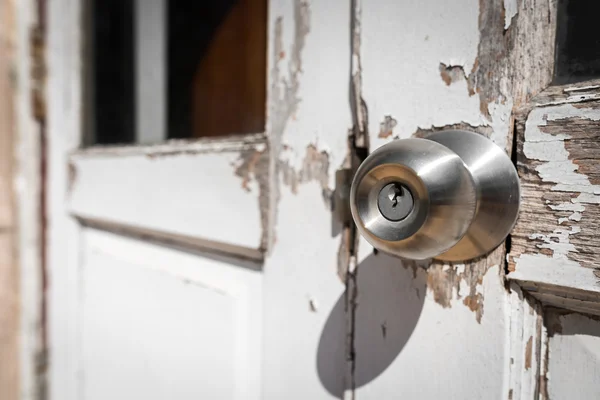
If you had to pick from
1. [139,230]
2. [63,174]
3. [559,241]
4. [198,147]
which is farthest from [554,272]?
[63,174]

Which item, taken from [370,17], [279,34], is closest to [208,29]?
[279,34]

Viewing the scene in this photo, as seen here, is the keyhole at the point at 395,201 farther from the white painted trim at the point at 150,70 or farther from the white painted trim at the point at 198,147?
the white painted trim at the point at 150,70

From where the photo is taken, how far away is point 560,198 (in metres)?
0.24

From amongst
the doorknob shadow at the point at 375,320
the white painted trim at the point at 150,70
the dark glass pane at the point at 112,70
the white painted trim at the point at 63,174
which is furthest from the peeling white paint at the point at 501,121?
the white painted trim at the point at 63,174

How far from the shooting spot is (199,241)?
0.50 meters

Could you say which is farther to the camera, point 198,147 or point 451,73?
point 198,147

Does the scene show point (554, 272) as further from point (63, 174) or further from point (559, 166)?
point (63, 174)

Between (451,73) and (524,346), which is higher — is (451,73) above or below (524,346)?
above

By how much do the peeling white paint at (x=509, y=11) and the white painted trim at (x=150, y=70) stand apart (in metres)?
0.51

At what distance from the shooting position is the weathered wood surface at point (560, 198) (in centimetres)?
23

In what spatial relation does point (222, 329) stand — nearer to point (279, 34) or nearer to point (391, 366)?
point (391, 366)

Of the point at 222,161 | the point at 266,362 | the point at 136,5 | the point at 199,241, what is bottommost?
the point at 266,362

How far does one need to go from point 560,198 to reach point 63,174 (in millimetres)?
816

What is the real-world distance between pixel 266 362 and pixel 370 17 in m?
0.35
